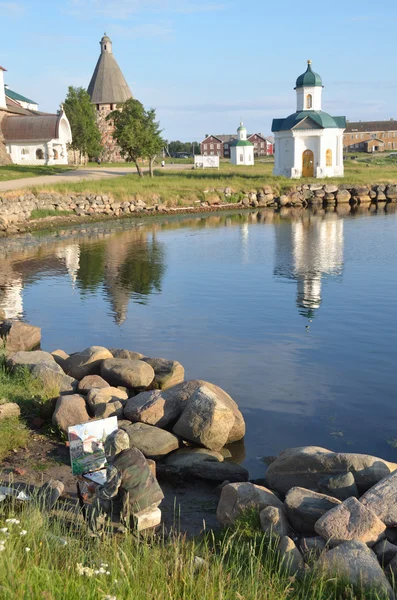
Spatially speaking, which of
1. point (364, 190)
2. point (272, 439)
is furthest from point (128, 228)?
point (272, 439)

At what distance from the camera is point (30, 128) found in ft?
204

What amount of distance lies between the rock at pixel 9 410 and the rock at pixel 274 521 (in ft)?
15.4

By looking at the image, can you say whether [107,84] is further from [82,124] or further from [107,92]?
[82,124]

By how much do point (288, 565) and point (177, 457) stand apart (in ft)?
11.4

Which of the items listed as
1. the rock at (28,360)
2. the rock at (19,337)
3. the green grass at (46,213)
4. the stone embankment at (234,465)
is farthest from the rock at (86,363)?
the green grass at (46,213)

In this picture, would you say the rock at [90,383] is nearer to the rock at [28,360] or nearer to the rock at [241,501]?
the rock at [28,360]

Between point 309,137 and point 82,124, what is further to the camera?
point 82,124

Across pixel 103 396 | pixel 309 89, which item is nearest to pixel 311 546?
pixel 103 396

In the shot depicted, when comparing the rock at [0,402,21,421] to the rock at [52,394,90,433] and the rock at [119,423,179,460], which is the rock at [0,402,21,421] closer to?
the rock at [52,394,90,433]

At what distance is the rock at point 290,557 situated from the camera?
5.92 metres

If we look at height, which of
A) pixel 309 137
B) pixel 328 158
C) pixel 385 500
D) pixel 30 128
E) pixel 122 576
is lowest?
pixel 385 500

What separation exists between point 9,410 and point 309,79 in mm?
53266

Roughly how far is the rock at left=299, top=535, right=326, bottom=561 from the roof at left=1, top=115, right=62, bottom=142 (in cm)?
5939

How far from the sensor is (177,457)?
9242mm
